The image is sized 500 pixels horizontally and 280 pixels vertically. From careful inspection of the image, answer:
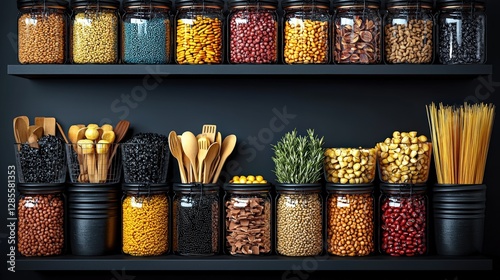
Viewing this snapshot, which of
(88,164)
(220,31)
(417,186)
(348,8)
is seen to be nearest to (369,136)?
(417,186)

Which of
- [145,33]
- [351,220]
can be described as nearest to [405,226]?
[351,220]

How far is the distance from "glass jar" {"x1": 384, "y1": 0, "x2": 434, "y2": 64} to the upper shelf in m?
0.04

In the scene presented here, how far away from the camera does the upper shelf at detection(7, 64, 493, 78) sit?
6.65 feet

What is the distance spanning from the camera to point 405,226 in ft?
6.68

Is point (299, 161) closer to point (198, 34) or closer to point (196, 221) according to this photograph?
point (196, 221)

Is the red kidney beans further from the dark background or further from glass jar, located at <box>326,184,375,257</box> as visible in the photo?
the dark background

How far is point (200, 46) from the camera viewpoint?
2.05 metres

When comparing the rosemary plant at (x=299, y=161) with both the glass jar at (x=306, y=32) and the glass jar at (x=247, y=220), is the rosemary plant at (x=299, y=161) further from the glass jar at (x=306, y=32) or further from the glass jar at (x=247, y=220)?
the glass jar at (x=306, y=32)

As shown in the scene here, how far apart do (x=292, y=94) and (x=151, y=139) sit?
1.61ft

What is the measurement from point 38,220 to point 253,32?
0.84 m

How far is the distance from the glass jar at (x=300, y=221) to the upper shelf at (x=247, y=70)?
0.34m

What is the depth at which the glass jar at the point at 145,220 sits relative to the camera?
2.04m

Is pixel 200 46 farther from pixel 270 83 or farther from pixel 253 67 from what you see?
pixel 270 83

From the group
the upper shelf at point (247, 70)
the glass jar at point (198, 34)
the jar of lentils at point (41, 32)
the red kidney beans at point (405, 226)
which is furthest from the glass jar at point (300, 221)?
the jar of lentils at point (41, 32)
